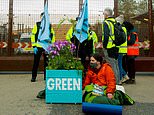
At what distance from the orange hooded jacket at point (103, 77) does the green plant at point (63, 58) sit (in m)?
0.28

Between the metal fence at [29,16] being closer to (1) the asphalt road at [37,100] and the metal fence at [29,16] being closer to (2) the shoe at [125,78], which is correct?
(1) the asphalt road at [37,100]

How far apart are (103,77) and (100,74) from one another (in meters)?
0.08

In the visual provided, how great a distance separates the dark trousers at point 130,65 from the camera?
29.9 feet

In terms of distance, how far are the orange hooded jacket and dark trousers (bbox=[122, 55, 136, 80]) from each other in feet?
10.7

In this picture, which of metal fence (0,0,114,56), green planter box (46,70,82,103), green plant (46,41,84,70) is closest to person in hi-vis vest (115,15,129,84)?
green plant (46,41,84,70)

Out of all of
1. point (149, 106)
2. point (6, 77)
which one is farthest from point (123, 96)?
point (6, 77)

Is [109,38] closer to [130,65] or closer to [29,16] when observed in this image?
[130,65]

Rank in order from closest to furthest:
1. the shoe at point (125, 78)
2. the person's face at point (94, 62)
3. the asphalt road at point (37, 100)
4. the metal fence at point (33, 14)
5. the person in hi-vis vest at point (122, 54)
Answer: the asphalt road at point (37, 100) < the person's face at point (94, 62) < the person in hi-vis vest at point (122, 54) < the shoe at point (125, 78) < the metal fence at point (33, 14)

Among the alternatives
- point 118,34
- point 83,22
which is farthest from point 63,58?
point 118,34

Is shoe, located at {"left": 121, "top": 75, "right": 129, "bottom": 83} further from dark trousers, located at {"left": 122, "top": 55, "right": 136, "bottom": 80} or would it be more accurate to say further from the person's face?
the person's face

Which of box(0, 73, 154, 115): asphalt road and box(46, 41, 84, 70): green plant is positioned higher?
box(46, 41, 84, 70): green plant

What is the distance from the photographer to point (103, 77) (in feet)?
19.4

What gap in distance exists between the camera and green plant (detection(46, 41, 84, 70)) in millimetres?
6223

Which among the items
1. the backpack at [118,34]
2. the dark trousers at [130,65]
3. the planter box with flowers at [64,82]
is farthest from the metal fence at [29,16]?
the planter box with flowers at [64,82]
